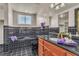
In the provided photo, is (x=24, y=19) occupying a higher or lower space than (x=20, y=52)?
higher

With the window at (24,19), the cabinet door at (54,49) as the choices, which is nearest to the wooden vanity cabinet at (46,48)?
the cabinet door at (54,49)

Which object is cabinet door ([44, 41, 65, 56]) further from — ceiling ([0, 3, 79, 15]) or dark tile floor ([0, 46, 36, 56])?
ceiling ([0, 3, 79, 15])

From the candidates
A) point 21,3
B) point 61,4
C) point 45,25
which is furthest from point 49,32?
point 21,3

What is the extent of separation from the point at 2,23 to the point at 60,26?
90 cm

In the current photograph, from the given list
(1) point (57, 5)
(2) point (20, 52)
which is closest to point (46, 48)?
(2) point (20, 52)

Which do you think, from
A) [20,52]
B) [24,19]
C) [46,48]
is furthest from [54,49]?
[24,19]

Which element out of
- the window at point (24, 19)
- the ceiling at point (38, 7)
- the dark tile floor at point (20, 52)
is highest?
the ceiling at point (38, 7)

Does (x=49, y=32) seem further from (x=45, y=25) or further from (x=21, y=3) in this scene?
(x=21, y=3)

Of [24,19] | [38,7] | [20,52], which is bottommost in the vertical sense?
[20,52]

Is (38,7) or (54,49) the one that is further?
(38,7)

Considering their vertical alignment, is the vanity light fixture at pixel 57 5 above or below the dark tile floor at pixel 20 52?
above

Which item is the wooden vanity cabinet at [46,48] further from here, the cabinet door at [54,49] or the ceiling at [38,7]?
the ceiling at [38,7]

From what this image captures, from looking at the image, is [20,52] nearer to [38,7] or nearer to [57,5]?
[38,7]

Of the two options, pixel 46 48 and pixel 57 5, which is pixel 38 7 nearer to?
pixel 57 5
